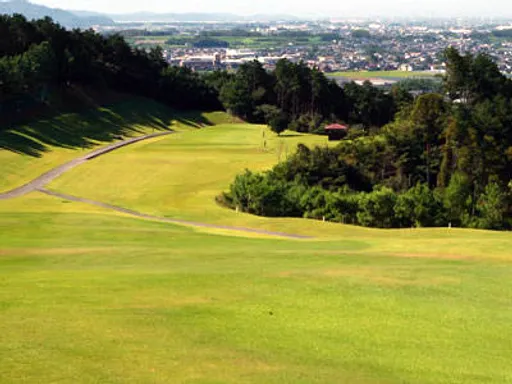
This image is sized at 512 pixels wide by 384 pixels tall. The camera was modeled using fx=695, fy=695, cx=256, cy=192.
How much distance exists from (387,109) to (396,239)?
255 feet

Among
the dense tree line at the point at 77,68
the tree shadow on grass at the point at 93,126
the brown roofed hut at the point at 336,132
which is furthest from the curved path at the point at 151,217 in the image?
the brown roofed hut at the point at 336,132

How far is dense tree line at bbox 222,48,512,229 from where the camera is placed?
50.5 meters

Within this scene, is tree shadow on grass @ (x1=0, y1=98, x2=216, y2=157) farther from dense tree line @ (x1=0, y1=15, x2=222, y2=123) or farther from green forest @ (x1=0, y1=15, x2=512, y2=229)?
Answer: dense tree line @ (x1=0, y1=15, x2=222, y2=123)

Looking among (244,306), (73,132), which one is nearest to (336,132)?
(73,132)

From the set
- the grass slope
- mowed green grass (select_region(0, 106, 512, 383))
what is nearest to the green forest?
the grass slope

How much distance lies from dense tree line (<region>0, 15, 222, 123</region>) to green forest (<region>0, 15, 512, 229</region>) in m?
0.19

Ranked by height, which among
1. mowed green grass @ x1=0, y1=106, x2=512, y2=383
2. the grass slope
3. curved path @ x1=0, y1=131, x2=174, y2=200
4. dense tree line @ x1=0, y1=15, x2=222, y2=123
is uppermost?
dense tree line @ x1=0, y1=15, x2=222, y2=123

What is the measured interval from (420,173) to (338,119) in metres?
42.6

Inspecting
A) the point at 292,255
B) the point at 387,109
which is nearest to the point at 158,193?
the point at 292,255

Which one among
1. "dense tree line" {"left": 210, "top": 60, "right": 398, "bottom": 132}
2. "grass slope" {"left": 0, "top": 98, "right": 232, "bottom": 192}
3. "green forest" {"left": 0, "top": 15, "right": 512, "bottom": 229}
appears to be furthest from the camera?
"dense tree line" {"left": 210, "top": 60, "right": 398, "bottom": 132}

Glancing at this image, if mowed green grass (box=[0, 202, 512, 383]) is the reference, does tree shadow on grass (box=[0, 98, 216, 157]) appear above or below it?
below

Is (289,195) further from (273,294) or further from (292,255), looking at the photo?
(273,294)

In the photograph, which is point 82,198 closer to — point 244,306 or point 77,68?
point 244,306

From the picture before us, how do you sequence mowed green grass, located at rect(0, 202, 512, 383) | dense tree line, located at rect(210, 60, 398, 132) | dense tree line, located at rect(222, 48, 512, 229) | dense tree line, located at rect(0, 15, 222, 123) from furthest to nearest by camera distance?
dense tree line, located at rect(210, 60, 398, 132) → dense tree line, located at rect(0, 15, 222, 123) → dense tree line, located at rect(222, 48, 512, 229) → mowed green grass, located at rect(0, 202, 512, 383)
